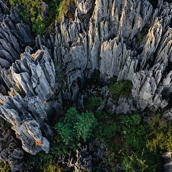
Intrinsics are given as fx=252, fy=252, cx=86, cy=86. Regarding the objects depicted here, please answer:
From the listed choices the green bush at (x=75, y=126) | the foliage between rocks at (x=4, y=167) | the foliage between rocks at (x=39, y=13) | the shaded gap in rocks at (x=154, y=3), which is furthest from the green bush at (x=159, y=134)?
the foliage between rocks at (x=39, y=13)

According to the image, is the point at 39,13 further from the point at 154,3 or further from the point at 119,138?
the point at 119,138

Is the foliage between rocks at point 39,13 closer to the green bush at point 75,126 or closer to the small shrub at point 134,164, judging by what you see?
the green bush at point 75,126

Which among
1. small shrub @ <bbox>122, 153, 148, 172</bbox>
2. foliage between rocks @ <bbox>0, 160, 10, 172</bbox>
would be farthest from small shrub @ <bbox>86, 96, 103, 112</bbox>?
foliage between rocks @ <bbox>0, 160, 10, 172</bbox>

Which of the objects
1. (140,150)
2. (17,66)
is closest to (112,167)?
(140,150)

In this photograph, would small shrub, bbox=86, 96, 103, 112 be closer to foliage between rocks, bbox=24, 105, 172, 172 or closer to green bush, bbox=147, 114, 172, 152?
foliage between rocks, bbox=24, 105, 172, 172

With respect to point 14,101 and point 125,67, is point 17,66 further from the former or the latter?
point 125,67

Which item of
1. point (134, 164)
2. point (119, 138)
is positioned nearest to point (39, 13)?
point (119, 138)
